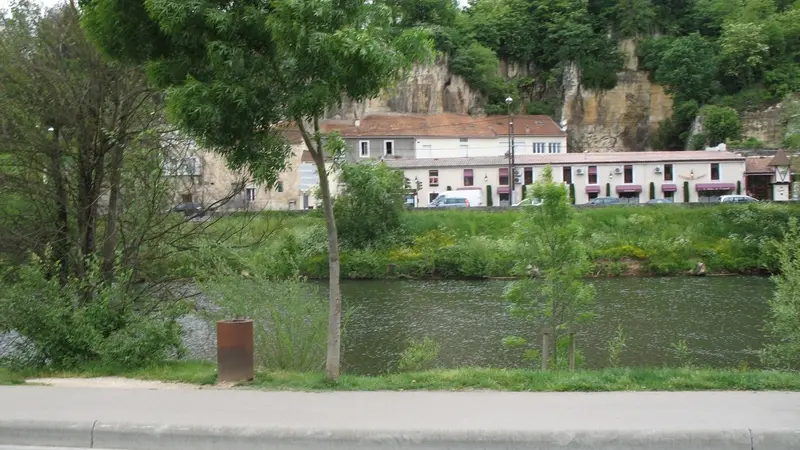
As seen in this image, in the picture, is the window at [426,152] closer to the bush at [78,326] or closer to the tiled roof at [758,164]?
the tiled roof at [758,164]

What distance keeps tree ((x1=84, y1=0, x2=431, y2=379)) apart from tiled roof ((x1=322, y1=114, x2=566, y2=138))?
66.2 m

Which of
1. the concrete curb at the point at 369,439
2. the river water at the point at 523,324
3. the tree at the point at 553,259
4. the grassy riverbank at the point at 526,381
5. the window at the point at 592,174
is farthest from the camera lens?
the window at the point at 592,174

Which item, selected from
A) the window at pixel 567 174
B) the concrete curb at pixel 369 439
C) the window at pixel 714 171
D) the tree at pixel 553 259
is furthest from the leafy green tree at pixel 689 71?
the concrete curb at pixel 369 439

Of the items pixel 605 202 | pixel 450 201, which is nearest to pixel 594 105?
pixel 605 202

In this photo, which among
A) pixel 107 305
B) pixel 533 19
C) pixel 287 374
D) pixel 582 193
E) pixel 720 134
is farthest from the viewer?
pixel 533 19

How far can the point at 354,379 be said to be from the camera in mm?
9172

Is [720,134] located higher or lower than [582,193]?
higher

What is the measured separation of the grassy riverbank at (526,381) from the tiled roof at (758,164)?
6459 centimetres

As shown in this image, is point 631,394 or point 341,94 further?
point 341,94

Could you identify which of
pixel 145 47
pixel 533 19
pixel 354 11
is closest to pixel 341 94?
pixel 354 11

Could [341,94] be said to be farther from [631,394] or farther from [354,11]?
[631,394]

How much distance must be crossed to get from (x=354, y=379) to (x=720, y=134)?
7705 cm

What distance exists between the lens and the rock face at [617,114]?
88062 millimetres

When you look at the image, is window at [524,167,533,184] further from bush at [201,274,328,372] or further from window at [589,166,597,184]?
bush at [201,274,328,372]
